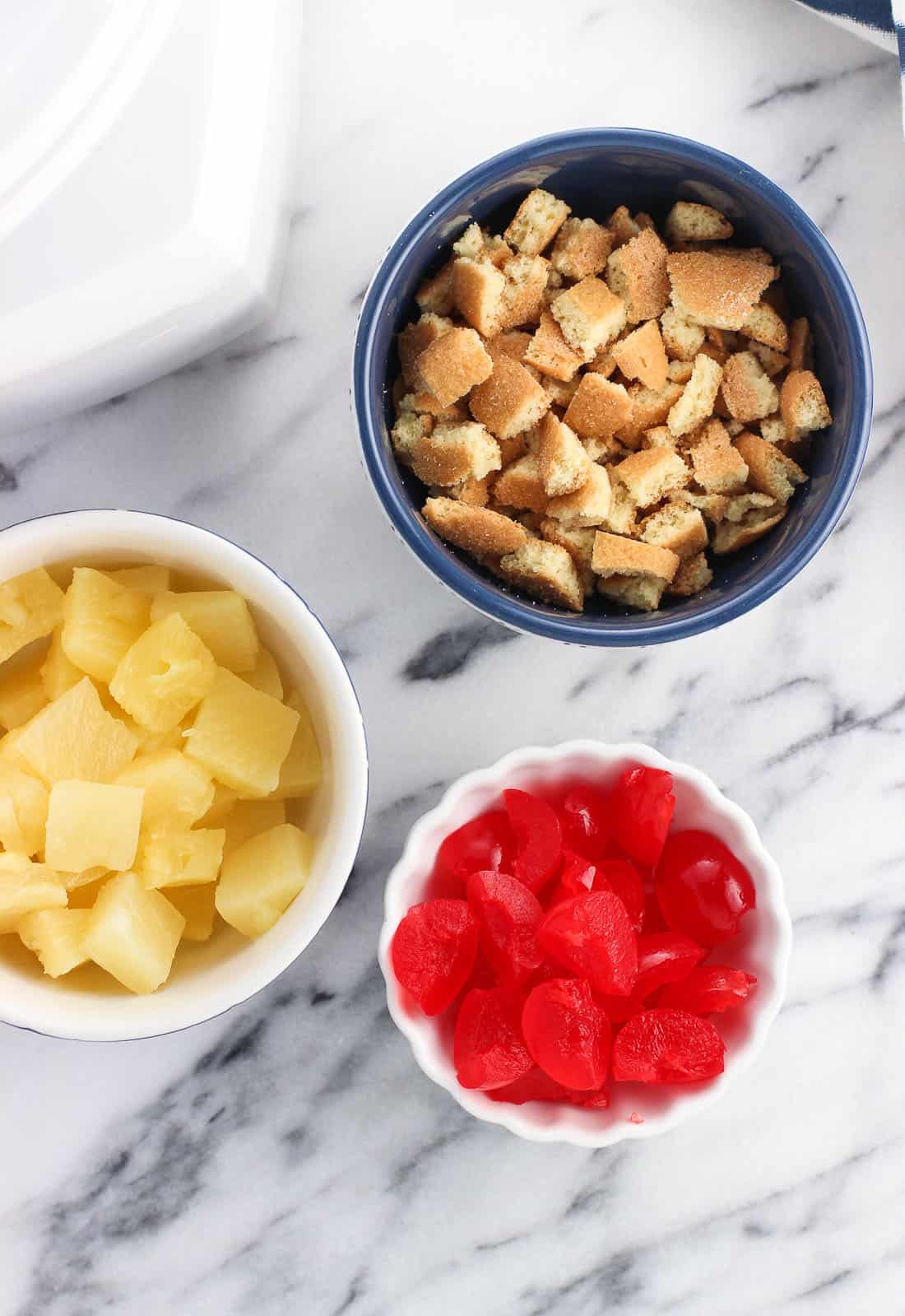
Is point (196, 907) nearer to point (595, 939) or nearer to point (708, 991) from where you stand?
point (595, 939)

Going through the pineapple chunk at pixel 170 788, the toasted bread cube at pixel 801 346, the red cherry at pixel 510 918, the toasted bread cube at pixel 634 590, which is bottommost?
the red cherry at pixel 510 918

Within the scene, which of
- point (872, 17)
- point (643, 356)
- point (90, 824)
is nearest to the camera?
point (90, 824)

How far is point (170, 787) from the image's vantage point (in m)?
0.95

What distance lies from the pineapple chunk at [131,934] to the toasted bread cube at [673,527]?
1.57 ft

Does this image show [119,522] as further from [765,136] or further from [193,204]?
[765,136]

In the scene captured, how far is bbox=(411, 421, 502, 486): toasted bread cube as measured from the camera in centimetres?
100

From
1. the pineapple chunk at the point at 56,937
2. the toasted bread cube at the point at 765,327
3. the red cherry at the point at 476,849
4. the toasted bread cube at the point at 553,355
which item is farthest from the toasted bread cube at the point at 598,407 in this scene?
the pineapple chunk at the point at 56,937

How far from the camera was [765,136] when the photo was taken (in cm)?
120

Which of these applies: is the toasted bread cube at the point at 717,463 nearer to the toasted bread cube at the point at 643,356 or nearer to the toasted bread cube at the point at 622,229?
the toasted bread cube at the point at 643,356

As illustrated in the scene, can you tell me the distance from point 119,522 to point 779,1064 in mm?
789

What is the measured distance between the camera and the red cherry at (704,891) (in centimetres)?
106

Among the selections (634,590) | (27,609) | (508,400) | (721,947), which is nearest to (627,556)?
(634,590)

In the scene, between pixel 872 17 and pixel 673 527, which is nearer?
pixel 673 527

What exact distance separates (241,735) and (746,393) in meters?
0.49
